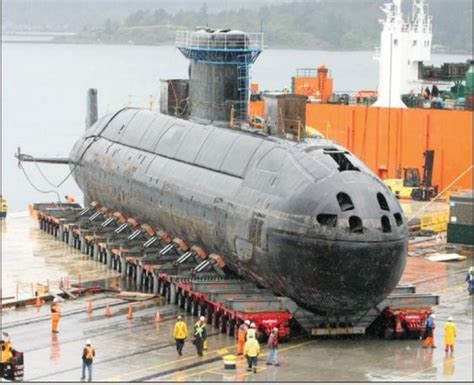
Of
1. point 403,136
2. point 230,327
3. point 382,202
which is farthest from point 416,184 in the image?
point 230,327

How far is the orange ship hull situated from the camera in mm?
62562

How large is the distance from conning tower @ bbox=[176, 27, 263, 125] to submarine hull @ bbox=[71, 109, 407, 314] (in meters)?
1.04

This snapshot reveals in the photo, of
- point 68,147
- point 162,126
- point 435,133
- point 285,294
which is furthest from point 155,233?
point 68,147

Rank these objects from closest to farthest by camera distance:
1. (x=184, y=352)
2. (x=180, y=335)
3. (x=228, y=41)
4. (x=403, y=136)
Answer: (x=180, y=335) → (x=184, y=352) → (x=228, y=41) → (x=403, y=136)

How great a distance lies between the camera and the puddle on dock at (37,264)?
42.4 m

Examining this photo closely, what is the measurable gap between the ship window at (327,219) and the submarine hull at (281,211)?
0.02 metres

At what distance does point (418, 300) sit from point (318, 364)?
172 inches

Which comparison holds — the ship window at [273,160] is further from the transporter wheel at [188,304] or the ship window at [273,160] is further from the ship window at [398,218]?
the transporter wheel at [188,304]

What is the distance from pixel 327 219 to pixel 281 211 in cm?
145

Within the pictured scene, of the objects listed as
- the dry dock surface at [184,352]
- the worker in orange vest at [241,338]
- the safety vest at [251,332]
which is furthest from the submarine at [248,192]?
the safety vest at [251,332]

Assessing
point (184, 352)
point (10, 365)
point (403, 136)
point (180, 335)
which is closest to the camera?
point (10, 365)

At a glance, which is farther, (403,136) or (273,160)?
(403,136)

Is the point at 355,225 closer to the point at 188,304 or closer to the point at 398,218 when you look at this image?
the point at 398,218

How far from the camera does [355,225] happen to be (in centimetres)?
3266
